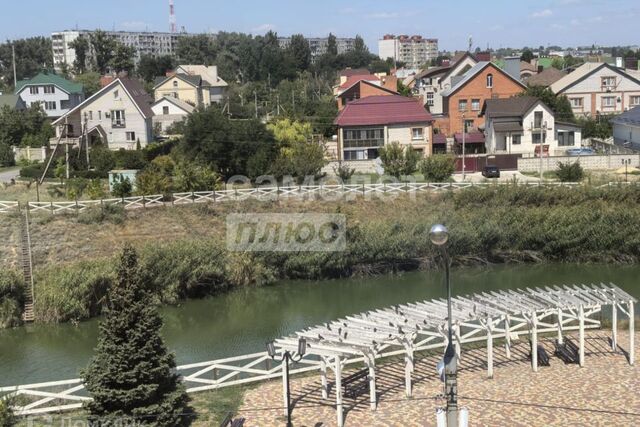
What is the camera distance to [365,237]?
27438 mm

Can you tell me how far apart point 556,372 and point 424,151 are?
28.4m

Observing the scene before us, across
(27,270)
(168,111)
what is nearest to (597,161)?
(27,270)

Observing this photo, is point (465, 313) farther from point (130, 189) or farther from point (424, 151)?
point (424, 151)

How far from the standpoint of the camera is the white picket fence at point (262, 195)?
28922 millimetres

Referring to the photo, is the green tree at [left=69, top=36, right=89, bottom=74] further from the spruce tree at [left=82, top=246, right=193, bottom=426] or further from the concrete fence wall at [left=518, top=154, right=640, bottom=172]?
the spruce tree at [left=82, top=246, right=193, bottom=426]

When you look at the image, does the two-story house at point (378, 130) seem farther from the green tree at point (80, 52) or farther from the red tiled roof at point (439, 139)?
the green tree at point (80, 52)

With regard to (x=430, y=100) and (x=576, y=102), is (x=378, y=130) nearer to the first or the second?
(x=430, y=100)

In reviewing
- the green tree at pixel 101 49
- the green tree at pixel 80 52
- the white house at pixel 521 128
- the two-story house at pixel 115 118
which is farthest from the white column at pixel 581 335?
the green tree at pixel 80 52

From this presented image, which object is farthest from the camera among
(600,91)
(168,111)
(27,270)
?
(168,111)

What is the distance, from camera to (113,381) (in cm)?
1309

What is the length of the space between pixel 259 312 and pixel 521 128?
80.6ft

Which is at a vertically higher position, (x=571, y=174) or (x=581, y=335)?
(x=571, y=174)

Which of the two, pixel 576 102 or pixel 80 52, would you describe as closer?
pixel 576 102

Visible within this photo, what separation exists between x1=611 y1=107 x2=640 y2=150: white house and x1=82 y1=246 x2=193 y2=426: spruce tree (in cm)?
3645
